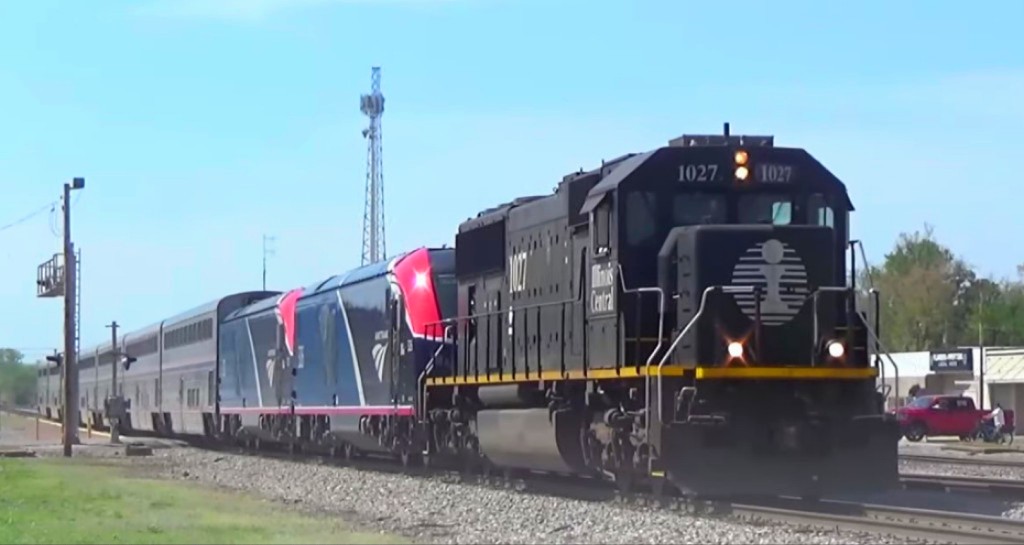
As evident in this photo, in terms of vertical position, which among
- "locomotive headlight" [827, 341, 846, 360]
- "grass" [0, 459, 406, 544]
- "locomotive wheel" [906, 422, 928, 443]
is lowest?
"locomotive wheel" [906, 422, 928, 443]

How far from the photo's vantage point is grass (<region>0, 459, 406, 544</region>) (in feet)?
48.9

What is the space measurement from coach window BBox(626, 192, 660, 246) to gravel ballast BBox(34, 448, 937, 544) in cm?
302

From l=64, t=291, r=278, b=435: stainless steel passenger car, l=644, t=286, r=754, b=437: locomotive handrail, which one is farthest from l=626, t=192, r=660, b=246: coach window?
l=64, t=291, r=278, b=435: stainless steel passenger car

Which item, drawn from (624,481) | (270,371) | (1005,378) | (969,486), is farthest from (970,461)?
(1005,378)

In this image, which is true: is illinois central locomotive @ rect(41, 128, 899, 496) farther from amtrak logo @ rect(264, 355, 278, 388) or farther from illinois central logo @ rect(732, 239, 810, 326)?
amtrak logo @ rect(264, 355, 278, 388)

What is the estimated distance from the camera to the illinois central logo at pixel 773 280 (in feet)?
56.2

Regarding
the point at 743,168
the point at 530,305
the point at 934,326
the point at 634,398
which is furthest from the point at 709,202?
the point at 934,326

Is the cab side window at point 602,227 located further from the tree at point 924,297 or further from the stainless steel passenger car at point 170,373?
the tree at point 924,297

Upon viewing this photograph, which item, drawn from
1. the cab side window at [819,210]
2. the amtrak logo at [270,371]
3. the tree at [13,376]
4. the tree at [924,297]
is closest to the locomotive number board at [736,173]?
the cab side window at [819,210]

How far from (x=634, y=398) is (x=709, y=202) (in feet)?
7.84

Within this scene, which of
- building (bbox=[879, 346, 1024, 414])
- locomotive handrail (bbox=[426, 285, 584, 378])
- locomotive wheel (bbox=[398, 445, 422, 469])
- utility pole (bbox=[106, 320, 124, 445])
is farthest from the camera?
building (bbox=[879, 346, 1024, 414])

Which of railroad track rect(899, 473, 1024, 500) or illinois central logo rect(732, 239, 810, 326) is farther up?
illinois central logo rect(732, 239, 810, 326)

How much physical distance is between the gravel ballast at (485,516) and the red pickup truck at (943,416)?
25.5 meters

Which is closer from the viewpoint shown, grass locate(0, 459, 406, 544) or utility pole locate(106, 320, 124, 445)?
grass locate(0, 459, 406, 544)
